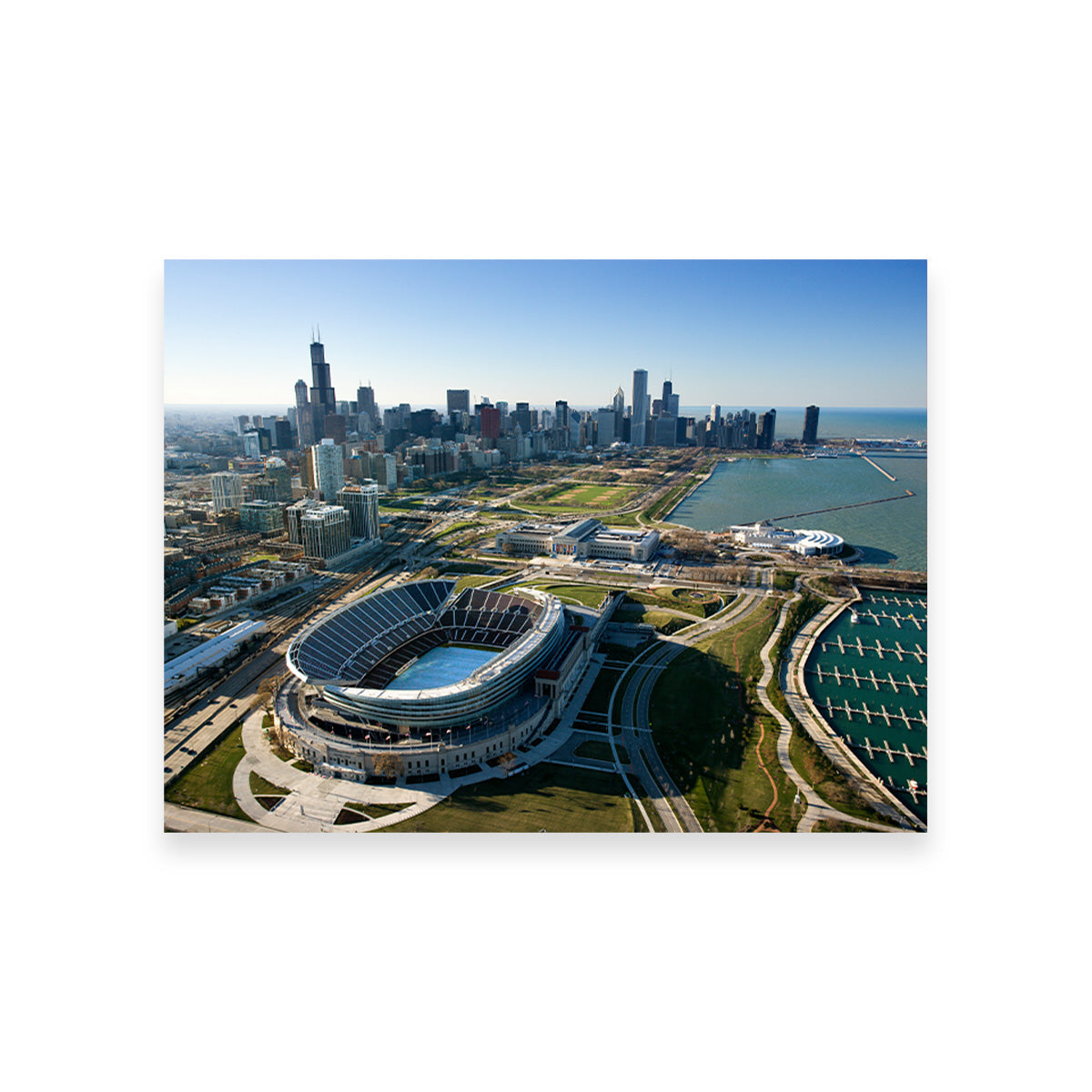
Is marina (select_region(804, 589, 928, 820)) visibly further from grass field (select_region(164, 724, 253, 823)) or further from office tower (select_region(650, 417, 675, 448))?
office tower (select_region(650, 417, 675, 448))

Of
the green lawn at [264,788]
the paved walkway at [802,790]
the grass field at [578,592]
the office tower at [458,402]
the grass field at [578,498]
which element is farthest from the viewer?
the office tower at [458,402]

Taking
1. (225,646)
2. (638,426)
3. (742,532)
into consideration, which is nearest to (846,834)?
(225,646)

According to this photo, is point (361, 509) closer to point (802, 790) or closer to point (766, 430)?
point (802, 790)

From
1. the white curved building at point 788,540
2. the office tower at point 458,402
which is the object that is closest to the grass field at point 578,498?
the white curved building at point 788,540

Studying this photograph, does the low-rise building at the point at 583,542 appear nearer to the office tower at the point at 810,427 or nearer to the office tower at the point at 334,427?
the office tower at the point at 334,427

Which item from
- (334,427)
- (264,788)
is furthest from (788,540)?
(334,427)

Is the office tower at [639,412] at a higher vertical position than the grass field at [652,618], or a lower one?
higher
